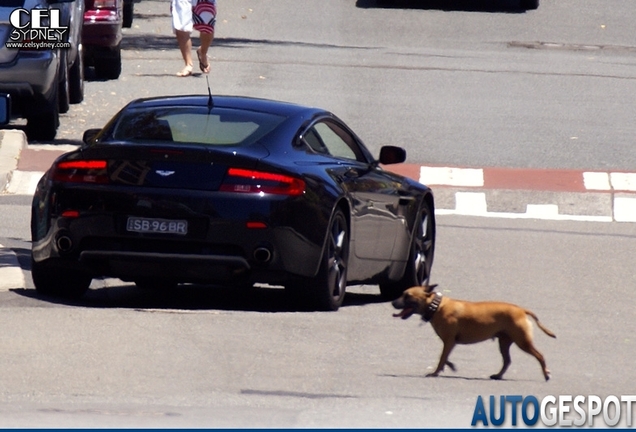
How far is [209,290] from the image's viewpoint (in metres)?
11.0

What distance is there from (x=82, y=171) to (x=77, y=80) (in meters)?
11.9

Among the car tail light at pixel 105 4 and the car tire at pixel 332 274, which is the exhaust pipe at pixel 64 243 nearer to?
the car tire at pixel 332 274

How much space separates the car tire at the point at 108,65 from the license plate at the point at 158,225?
13938 mm

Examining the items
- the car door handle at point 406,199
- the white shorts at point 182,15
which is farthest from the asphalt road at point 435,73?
the car door handle at point 406,199

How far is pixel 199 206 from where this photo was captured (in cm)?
921

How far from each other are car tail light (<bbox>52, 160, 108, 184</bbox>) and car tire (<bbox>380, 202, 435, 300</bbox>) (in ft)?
8.28

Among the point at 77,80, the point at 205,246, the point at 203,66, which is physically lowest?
the point at 203,66

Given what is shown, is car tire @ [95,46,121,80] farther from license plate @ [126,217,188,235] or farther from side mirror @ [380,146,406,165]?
license plate @ [126,217,188,235]

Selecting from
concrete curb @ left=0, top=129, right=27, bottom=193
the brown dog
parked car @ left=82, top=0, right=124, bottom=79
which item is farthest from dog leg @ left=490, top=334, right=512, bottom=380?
parked car @ left=82, top=0, right=124, bottom=79

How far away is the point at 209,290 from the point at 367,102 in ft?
36.9

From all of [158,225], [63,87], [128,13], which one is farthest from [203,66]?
[158,225]

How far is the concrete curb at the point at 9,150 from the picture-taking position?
16.6 metres

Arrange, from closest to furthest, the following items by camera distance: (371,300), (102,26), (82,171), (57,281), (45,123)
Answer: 1. (82,171)
2. (57,281)
3. (371,300)
4. (45,123)
5. (102,26)

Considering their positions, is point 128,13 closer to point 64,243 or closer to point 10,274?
point 10,274
